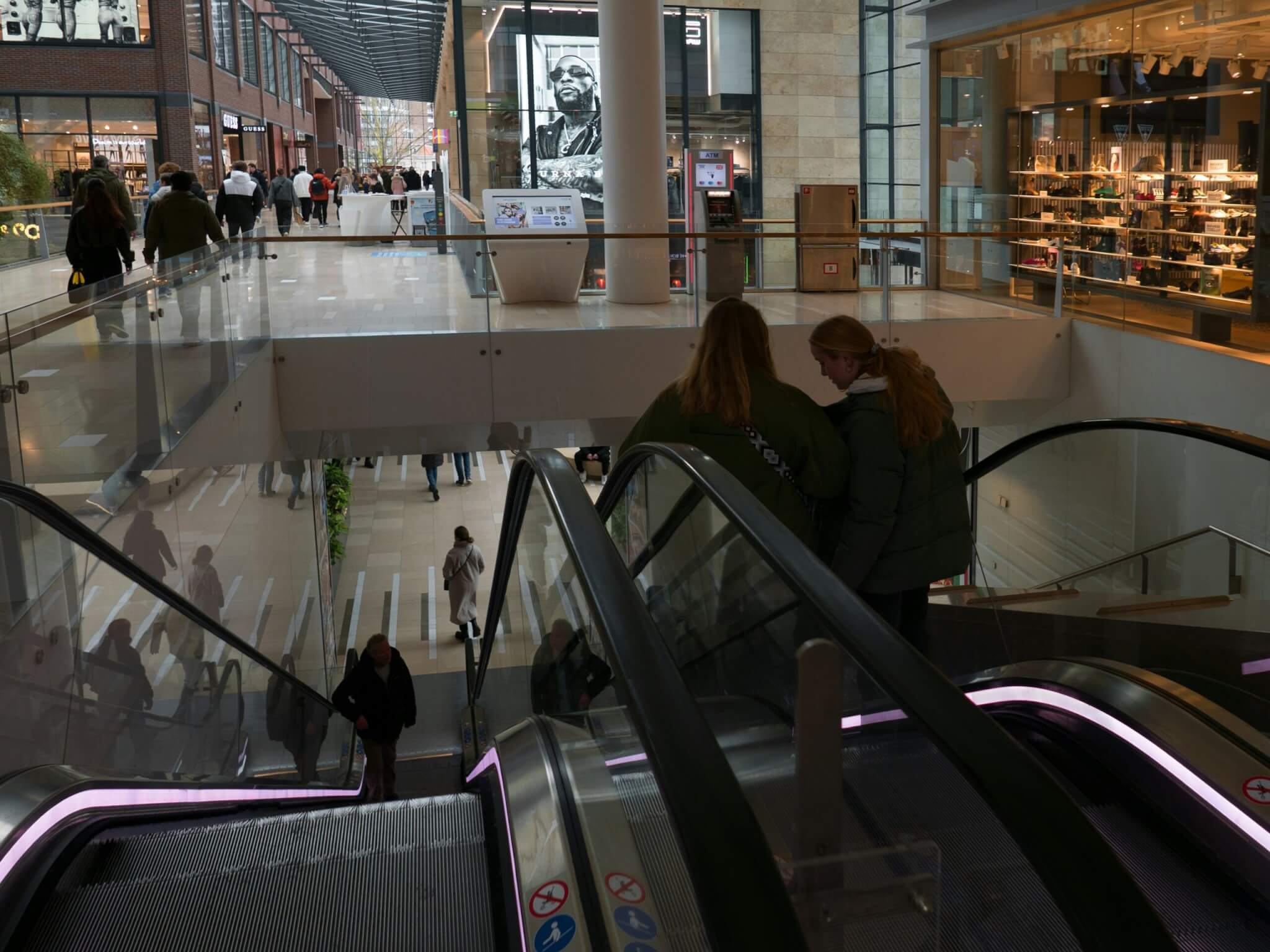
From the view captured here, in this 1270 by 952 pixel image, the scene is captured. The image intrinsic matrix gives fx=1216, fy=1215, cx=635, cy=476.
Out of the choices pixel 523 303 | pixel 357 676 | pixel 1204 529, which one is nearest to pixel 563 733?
pixel 1204 529

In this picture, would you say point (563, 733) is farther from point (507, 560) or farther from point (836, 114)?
point (836, 114)

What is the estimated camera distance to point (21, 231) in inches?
681

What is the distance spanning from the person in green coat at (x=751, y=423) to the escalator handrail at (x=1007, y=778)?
1772 millimetres

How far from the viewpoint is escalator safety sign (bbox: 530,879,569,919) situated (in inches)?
77.4

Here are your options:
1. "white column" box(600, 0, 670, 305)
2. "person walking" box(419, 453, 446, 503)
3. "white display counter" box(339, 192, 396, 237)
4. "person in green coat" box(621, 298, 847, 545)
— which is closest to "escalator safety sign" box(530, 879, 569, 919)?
"person in green coat" box(621, 298, 847, 545)

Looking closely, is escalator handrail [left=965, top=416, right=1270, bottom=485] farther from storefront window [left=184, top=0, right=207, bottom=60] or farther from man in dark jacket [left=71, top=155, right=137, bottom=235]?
storefront window [left=184, top=0, right=207, bottom=60]

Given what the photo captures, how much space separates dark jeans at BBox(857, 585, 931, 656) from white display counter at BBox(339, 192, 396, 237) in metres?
20.4

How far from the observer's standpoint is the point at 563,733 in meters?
2.73

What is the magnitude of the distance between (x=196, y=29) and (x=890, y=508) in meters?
32.2

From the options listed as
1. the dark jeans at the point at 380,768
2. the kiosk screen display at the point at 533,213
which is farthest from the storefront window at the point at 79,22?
the dark jeans at the point at 380,768

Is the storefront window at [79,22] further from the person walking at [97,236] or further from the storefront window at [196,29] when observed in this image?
the person walking at [97,236]

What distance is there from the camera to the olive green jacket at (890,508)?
11.5ft

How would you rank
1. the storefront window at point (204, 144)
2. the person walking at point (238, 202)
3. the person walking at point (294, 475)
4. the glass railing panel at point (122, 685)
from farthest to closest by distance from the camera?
the storefront window at point (204, 144) → the person walking at point (238, 202) → the person walking at point (294, 475) → the glass railing panel at point (122, 685)

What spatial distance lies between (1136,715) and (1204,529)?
118 inches
